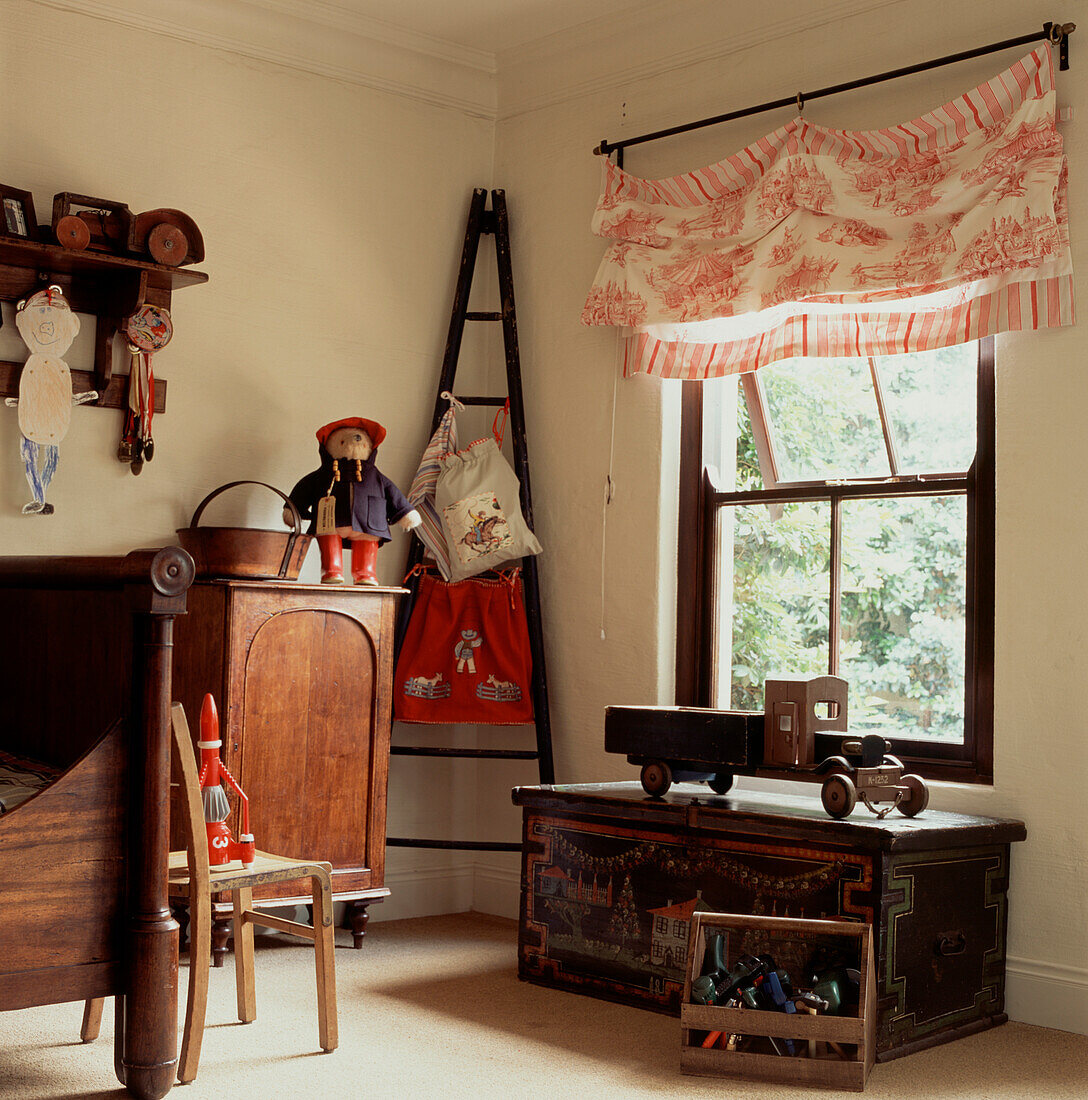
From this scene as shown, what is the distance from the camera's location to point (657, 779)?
354 cm

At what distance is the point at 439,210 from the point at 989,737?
264 cm

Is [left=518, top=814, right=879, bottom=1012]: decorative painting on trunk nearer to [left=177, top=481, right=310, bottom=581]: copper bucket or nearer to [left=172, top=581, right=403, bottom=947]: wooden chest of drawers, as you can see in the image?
[left=172, top=581, right=403, bottom=947]: wooden chest of drawers

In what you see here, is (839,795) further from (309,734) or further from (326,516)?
(326,516)

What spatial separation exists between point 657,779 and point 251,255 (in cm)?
216

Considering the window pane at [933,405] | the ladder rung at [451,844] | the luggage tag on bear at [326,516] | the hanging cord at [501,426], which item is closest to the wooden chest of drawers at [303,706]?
the luggage tag on bear at [326,516]

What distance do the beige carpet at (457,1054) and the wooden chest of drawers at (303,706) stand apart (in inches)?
15.7

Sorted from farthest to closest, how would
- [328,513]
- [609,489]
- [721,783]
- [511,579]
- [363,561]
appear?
[511,579]
[609,489]
[363,561]
[328,513]
[721,783]

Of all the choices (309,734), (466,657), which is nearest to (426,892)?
(466,657)

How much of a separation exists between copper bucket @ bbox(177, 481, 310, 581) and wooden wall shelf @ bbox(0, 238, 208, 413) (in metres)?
0.48

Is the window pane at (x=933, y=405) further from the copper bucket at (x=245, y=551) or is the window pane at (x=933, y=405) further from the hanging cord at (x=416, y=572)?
the copper bucket at (x=245, y=551)

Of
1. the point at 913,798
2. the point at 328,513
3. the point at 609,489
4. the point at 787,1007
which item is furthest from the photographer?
the point at 609,489

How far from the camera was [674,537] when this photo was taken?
4367 millimetres

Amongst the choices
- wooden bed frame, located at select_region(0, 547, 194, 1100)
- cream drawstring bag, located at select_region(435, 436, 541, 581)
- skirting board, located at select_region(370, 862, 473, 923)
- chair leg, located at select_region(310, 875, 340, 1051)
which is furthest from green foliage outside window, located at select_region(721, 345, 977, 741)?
wooden bed frame, located at select_region(0, 547, 194, 1100)

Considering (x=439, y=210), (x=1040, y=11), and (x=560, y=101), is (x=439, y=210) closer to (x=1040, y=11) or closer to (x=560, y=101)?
(x=560, y=101)
